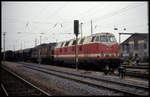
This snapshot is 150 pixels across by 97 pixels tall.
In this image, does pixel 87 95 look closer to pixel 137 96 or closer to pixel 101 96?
pixel 101 96

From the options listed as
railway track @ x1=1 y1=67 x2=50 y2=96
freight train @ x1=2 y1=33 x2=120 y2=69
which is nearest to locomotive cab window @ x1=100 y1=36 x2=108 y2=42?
freight train @ x1=2 y1=33 x2=120 y2=69

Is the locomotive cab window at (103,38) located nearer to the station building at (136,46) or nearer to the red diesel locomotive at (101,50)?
the red diesel locomotive at (101,50)

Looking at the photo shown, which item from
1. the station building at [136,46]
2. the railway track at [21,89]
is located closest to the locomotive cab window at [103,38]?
the railway track at [21,89]

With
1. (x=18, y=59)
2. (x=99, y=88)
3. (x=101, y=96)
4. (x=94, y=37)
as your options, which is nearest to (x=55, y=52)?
(x=94, y=37)

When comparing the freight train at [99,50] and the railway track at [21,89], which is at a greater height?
the freight train at [99,50]

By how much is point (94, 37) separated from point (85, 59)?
9.76 ft

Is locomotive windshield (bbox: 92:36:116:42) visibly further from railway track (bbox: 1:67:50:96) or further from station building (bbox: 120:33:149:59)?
station building (bbox: 120:33:149:59)

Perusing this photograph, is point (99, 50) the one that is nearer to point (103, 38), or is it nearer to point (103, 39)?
point (103, 39)

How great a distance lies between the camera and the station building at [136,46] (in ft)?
183

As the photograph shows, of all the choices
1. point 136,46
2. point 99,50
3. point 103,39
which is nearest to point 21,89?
point 99,50

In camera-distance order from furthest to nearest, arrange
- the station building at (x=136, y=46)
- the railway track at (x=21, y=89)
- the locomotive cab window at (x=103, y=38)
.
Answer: the station building at (x=136, y=46) → the locomotive cab window at (x=103, y=38) → the railway track at (x=21, y=89)

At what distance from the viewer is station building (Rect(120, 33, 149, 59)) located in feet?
183

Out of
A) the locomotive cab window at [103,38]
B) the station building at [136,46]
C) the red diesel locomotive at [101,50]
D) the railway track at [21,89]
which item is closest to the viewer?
the railway track at [21,89]

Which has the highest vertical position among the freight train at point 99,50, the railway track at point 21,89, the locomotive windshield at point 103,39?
the locomotive windshield at point 103,39
